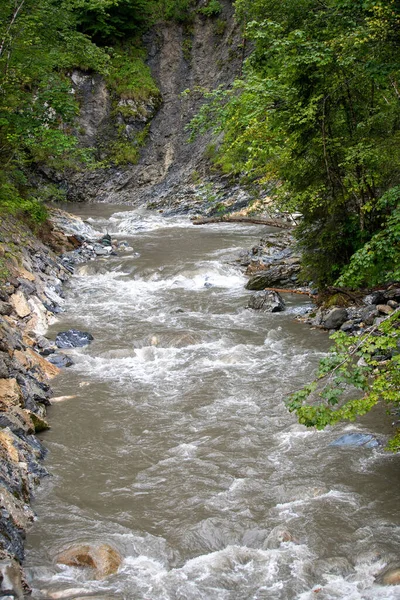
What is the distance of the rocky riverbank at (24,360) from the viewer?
5785 millimetres

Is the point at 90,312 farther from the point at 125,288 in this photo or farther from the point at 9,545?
the point at 9,545

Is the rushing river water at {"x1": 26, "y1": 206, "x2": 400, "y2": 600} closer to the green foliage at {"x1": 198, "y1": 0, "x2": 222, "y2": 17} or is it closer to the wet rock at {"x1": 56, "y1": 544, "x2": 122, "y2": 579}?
the wet rock at {"x1": 56, "y1": 544, "x2": 122, "y2": 579}

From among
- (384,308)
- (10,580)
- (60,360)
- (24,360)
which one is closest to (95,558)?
(10,580)

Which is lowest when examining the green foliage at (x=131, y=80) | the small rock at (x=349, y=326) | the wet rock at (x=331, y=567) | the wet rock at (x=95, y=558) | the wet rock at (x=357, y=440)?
the wet rock at (x=331, y=567)

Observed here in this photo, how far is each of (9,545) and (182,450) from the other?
290cm

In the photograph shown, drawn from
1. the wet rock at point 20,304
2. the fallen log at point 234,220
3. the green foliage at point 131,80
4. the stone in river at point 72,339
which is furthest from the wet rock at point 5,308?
the green foliage at point 131,80

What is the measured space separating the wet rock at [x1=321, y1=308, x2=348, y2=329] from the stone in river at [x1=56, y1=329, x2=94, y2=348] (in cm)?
514

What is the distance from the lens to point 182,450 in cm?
786

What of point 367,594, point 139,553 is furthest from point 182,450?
point 367,594

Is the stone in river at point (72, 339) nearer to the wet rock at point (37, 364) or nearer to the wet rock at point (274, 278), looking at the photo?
the wet rock at point (37, 364)

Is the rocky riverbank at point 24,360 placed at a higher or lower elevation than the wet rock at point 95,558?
higher

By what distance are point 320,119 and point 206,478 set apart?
7.89 meters

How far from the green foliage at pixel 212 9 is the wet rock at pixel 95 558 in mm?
43801

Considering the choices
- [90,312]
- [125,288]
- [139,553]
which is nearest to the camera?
[139,553]
